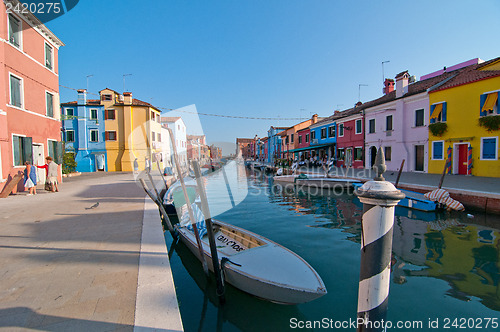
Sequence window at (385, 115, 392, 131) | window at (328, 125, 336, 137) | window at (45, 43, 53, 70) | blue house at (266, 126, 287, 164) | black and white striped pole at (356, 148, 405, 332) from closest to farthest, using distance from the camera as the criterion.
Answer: black and white striped pole at (356, 148, 405, 332) → window at (45, 43, 53, 70) → window at (385, 115, 392, 131) → window at (328, 125, 336, 137) → blue house at (266, 126, 287, 164)

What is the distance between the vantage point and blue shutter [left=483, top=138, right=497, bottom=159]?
13.2m

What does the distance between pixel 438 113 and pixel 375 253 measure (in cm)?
1901

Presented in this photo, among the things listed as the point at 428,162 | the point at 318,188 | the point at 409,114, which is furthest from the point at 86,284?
the point at 409,114

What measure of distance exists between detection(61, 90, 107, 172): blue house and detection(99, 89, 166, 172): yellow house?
73 cm

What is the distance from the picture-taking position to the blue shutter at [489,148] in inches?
519

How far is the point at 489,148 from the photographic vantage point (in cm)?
1334

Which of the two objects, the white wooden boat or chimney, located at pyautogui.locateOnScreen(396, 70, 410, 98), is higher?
chimney, located at pyautogui.locateOnScreen(396, 70, 410, 98)

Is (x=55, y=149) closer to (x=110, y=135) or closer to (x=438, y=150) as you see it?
(x=110, y=135)

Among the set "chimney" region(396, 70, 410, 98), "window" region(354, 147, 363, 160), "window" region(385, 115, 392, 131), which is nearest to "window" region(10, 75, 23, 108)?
"window" region(385, 115, 392, 131)

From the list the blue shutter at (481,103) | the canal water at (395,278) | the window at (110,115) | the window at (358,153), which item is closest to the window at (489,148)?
the blue shutter at (481,103)

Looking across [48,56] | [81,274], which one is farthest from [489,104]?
[48,56]

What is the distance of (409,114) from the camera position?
18.5 metres

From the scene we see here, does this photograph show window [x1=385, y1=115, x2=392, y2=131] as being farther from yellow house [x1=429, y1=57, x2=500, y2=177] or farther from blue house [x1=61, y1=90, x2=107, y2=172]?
blue house [x1=61, y1=90, x2=107, y2=172]

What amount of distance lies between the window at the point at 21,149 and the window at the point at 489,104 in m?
24.1
